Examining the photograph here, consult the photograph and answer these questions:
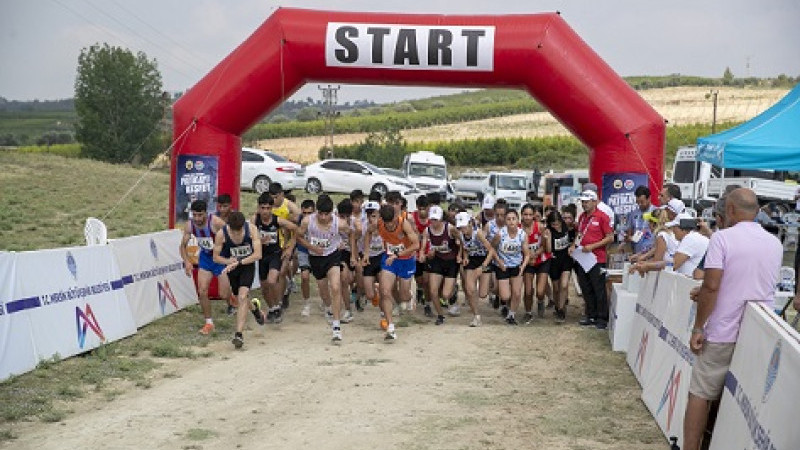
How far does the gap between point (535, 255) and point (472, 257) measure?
0.91m

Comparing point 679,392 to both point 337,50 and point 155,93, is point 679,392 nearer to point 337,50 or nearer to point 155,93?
point 337,50

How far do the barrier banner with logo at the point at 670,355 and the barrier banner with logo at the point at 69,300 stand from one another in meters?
6.03

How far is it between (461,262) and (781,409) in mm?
9277

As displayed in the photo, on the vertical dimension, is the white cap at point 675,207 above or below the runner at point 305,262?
above

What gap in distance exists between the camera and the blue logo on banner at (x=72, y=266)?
10773mm

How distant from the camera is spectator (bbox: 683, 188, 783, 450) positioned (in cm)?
614

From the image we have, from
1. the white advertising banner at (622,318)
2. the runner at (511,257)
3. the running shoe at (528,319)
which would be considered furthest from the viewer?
the running shoe at (528,319)

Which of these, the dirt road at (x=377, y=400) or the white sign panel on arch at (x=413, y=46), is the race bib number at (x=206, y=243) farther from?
the white sign panel on arch at (x=413, y=46)

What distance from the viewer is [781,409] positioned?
489cm

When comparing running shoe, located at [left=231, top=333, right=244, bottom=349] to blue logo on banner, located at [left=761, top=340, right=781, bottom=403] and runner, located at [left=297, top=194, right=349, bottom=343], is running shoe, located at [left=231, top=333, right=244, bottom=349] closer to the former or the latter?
runner, located at [left=297, top=194, right=349, bottom=343]

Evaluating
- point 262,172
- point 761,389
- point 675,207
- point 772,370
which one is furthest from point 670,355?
point 262,172

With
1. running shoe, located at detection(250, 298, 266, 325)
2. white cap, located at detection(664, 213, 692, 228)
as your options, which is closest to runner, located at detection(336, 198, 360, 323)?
running shoe, located at detection(250, 298, 266, 325)

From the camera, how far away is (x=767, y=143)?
40.7 ft

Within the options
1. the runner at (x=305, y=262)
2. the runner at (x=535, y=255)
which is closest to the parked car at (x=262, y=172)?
the runner at (x=305, y=262)
